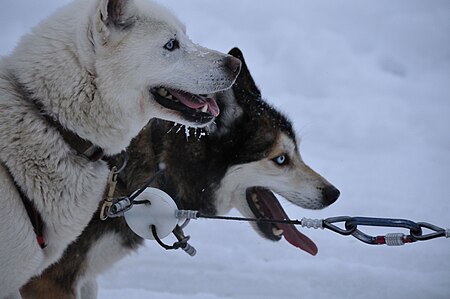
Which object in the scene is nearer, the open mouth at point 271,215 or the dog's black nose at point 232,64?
the dog's black nose at point 232,64

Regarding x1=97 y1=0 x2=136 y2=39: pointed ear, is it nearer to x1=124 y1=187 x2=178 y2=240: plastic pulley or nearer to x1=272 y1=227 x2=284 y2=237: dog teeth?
x1=124 y1=187 x2=178 y2=240: plastic pulley

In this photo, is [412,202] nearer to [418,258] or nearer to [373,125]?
[418,258]

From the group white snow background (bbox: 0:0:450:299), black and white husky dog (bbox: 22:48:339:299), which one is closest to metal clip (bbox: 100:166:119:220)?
black and white husky dog (bbox: 22:48:339:299)

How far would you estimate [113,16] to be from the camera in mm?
2027

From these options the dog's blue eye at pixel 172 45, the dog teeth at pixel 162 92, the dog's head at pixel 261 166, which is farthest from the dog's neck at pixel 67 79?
the dog's head at pixel 261 166

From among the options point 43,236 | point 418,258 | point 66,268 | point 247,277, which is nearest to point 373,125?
point 418,258

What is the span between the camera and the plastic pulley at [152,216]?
2.53 meters

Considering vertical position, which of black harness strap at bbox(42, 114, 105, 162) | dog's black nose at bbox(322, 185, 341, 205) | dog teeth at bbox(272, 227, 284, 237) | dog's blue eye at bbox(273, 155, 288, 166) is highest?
black harness strap at bbox(42, 114, 105, 162)

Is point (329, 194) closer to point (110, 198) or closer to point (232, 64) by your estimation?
point (232, 64)

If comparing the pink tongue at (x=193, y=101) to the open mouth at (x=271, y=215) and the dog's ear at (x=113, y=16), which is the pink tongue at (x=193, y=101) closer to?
the dog's ear at (x=113, y=16)

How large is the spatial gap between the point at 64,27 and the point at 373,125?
15.3 feet

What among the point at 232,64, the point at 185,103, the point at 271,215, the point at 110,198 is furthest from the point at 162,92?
the point at 271,215

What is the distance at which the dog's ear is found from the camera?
77.5 inches

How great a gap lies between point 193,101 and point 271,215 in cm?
112
